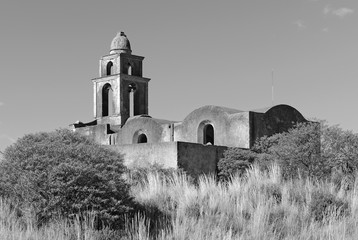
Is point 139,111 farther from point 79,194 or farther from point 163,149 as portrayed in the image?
point 79,194

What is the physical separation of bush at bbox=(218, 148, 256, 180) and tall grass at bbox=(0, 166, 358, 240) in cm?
817

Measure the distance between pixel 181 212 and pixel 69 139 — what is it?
2.59m

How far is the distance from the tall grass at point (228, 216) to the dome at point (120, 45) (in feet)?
83.3

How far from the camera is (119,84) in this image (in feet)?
125

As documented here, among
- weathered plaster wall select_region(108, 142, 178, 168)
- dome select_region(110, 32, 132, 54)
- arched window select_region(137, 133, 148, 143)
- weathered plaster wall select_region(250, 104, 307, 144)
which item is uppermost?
dome select_region(110, 32, 132, 54)

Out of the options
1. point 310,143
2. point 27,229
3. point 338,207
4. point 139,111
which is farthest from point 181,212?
point 139,111

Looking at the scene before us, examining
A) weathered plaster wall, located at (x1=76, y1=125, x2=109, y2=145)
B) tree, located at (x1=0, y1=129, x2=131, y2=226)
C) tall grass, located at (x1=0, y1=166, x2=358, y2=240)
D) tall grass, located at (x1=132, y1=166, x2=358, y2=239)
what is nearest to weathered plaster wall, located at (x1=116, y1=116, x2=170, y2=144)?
weathered plaster wall, located at (x1=76, y1=125, x2=109, y2=145)

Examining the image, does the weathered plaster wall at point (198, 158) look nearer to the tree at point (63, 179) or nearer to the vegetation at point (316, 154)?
the vegetation at point (316, 154)

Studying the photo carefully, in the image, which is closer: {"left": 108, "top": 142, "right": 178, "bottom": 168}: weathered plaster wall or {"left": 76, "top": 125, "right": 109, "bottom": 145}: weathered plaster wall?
{"left": 108, "top": 142, "right": 178, "bottom": 168}: weathered plaster wall

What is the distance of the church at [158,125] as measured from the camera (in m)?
24.0

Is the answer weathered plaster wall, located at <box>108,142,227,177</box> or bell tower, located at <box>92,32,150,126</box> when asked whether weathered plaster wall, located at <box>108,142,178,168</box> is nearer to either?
weathered plaster wall, located at <box>108,142,227,177</box>

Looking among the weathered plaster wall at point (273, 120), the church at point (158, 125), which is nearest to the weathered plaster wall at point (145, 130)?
the church at point (158, 125)

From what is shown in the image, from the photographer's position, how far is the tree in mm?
10867

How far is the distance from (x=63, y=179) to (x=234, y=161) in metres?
14.1
